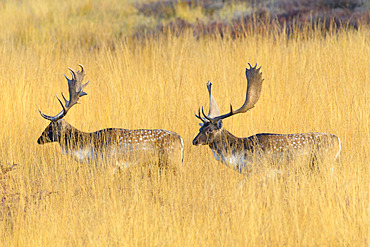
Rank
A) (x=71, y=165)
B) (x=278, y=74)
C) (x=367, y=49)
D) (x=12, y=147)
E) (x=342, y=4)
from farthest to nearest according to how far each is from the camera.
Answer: (x=342, y=4)
(x=367, y=49)
(x=278, y=74)
(x=12, y=147)
(x=71, y=165)

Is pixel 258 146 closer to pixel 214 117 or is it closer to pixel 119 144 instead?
pixel 214 117

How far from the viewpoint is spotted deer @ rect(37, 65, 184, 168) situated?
220 inches

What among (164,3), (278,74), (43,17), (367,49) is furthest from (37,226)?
(164,3)

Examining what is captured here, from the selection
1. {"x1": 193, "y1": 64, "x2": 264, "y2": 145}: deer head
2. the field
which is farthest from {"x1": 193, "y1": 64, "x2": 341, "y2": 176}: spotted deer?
the field

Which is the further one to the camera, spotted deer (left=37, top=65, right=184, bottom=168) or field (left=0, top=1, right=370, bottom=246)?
spotted deer (left=37, top=65, right=184, bottom=168)

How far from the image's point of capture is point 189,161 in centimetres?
601

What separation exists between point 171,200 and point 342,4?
11107 millimetres

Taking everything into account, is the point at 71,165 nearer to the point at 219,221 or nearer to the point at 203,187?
the point at 203,187

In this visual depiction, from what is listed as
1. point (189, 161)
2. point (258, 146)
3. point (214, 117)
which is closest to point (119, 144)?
point (189, 161)

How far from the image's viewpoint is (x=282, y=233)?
4152mm

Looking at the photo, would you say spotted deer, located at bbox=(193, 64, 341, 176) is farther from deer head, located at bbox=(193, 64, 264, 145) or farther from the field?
the field

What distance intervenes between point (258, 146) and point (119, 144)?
1295mm

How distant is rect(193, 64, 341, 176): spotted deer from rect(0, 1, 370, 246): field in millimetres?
159

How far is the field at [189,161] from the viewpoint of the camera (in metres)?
4.23
